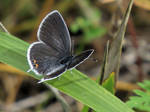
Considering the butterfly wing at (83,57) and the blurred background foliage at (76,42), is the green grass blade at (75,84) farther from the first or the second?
the blurred background foliage at (76,42)

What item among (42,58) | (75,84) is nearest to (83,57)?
(75,84)

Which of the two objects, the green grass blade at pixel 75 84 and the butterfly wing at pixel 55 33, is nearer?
the green grass blade at pixel 75 84

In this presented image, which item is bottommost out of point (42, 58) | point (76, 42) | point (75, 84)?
point (76, 42)

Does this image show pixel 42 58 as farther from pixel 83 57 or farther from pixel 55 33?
pixel 83 57

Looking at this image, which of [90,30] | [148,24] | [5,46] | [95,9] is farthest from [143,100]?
[148,24]

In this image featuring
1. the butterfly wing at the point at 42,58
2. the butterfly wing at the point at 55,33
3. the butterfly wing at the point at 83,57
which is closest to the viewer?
the butterfly wing at the point at 83,57

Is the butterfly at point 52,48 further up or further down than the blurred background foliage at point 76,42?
further up

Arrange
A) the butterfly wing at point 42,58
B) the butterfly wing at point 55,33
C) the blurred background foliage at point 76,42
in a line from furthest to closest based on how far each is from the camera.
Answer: the blurred background foliage at point 76,42 < the butterfly wing at point 55,33 < the butterfly wing at point 42,58


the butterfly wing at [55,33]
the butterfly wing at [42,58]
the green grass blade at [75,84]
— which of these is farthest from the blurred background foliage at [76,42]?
A: the green grass blade at [75,84]
